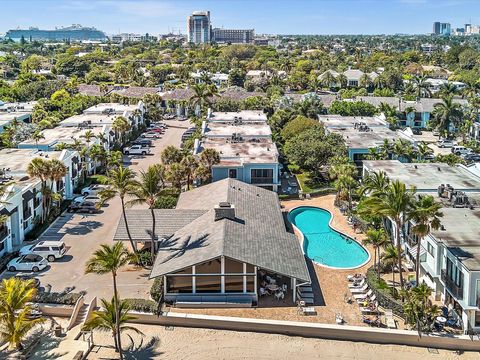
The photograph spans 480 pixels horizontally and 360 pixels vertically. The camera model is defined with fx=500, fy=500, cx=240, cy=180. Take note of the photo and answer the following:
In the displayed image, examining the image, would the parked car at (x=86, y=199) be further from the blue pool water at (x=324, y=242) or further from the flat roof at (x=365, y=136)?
the flat roof at (x=365, y=136)

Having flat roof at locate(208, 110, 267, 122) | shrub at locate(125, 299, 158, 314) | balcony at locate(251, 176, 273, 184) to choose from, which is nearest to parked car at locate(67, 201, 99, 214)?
balcony at locate(251, 176, 273, 184)

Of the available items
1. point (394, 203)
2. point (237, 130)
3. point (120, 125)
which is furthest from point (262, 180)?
point (120, 125)

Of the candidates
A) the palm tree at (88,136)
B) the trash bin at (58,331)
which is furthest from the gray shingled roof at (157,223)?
the palm tree at (88,136)

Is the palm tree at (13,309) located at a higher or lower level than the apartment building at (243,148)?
lower

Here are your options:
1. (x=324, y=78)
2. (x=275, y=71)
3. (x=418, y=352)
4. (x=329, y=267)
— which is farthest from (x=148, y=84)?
(x=418, y=352)

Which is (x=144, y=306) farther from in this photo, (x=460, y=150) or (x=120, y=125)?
(x=460, y=150)

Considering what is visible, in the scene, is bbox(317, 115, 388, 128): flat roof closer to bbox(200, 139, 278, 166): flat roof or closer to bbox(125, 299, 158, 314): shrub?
bbox(200, 139, 278, 166): flat roof
